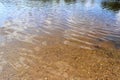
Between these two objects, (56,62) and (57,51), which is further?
(57,51)

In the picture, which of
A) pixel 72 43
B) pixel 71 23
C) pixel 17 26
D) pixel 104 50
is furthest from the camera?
pixel 71 23

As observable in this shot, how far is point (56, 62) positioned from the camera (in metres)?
8.89

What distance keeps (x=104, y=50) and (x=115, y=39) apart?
102 inches

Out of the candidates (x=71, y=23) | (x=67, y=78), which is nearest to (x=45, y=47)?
(x=67, y=78)

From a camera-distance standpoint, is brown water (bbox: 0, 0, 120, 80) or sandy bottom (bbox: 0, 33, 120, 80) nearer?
sandy bottom (bbox: 0, 33, 120, 80)

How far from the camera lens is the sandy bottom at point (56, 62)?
25.4 feet

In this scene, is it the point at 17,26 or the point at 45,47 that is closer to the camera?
the point at 45,47

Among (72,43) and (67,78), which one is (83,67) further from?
(72,43)

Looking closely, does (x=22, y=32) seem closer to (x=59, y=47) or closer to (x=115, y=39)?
(x=59, y=47)

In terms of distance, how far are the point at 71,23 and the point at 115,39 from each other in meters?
4.92

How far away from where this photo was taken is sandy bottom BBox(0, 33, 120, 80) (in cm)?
775

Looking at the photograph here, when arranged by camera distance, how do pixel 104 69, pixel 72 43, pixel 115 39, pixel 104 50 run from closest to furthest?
pixel 104 69 → pixel 104 50 → pixel 72 43 → pixel 115 39

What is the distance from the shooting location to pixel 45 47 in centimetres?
1065

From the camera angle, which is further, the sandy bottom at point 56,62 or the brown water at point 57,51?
the brown water at point 57,51
